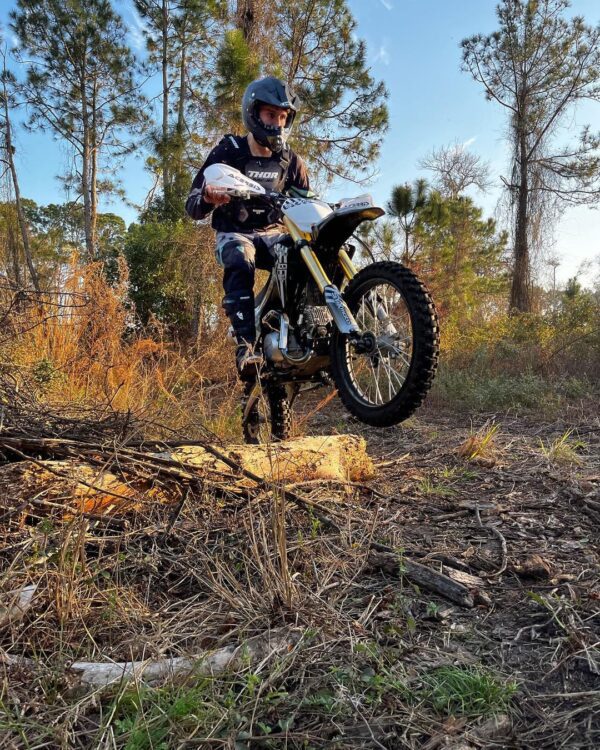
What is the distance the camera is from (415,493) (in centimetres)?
245

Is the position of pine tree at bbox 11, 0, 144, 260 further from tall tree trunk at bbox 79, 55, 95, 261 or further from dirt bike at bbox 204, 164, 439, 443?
dirt bike at bbox 204, 164, 439, 443

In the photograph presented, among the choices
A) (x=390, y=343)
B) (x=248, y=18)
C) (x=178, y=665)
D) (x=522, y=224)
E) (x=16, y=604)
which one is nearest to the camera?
(x=178, y=665)

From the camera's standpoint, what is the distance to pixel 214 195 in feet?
9.36

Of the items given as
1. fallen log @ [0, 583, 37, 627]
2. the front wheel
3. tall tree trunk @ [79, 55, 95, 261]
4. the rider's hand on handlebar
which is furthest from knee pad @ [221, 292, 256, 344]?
tall tree trunk @ [79, 55, 95, 261]

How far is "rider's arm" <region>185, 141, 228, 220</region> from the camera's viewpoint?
313 centimetres

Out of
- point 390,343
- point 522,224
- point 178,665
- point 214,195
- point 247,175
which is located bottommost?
point 178,665

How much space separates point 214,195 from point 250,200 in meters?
0.60

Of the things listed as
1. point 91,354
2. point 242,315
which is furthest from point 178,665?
point 91,354

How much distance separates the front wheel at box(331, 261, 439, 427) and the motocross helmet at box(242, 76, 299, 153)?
1306 millimetres

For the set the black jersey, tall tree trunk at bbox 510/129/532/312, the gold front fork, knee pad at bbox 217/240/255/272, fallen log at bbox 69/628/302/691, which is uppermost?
tall tree trunk at bbox 510/129/532/312

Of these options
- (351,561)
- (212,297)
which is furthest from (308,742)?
(212,297)

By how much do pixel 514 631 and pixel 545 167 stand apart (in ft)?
52.3

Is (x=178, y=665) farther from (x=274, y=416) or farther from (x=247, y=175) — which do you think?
(x=247, y=175)

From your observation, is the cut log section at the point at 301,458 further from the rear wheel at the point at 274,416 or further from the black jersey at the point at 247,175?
the black jersey at the point at 247,175
